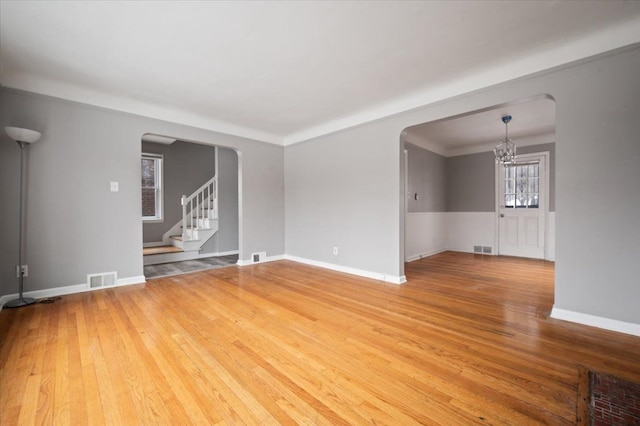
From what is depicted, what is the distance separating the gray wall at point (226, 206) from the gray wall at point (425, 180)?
398 cm

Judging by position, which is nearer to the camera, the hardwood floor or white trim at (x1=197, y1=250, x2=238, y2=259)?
the hardwood floor

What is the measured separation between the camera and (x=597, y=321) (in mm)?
2432

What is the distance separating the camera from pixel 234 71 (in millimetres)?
3043

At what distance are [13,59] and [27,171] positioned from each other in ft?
3.84

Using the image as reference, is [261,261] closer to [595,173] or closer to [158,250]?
[158,250]

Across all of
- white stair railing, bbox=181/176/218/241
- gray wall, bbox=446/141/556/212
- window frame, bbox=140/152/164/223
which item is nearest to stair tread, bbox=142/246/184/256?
white stair railing, bbox=181/176/218/241

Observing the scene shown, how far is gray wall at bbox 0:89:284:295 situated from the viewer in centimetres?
309

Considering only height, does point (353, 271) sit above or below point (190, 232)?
below

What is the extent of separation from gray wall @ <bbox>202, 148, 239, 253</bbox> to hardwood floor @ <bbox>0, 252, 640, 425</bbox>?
2.99 metres

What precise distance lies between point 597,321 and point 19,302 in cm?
572

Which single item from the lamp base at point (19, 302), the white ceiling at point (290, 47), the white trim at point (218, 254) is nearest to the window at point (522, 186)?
the white ceiling at point (290, 47)

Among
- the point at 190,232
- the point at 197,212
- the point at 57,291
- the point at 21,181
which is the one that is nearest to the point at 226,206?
the point at 197,212

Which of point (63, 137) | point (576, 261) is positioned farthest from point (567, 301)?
point (63, 137)

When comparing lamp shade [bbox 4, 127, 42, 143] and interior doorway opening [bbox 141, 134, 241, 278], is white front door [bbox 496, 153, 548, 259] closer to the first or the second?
interior doorway opening [bbox 141, 134, 241, 278]
